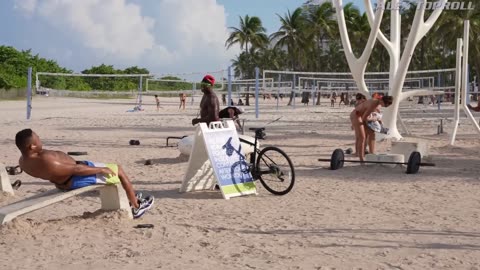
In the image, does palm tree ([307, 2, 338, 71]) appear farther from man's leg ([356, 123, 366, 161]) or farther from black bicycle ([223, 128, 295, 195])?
black bicycle ([223, 128, 295, 195])

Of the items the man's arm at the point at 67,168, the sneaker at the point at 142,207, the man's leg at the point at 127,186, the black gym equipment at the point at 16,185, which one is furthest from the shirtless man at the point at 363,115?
the man's arm at the point at 67,168

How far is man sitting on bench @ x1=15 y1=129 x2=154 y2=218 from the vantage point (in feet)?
17.9

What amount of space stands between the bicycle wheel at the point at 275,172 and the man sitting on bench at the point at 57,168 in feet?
7.56

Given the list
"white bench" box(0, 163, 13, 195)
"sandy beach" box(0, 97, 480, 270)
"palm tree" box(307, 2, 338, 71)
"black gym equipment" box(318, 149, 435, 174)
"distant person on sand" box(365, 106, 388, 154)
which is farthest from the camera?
"palm tree" box(307, 2, 338, 71)

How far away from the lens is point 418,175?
919cm

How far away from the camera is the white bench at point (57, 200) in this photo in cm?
513

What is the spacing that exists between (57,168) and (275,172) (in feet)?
9.48

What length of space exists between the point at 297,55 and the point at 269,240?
182 feet

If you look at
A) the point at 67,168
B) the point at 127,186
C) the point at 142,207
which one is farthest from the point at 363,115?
the point at 67,168

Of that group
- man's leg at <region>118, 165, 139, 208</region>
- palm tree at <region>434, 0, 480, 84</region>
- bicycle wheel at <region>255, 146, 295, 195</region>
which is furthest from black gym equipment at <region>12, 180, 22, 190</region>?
palm tree at <region>434, 0, 480, 84</region>

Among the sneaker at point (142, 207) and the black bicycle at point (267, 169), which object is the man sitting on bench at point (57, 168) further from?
the black bicycle at point (267, 169)

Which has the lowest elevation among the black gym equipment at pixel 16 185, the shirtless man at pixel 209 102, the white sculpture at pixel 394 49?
the black gym equipment at pixel 16 185

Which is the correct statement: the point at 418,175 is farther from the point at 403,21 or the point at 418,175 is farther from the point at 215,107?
the point at 403,21

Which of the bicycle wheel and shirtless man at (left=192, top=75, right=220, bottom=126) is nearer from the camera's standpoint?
the bicycle wheel
